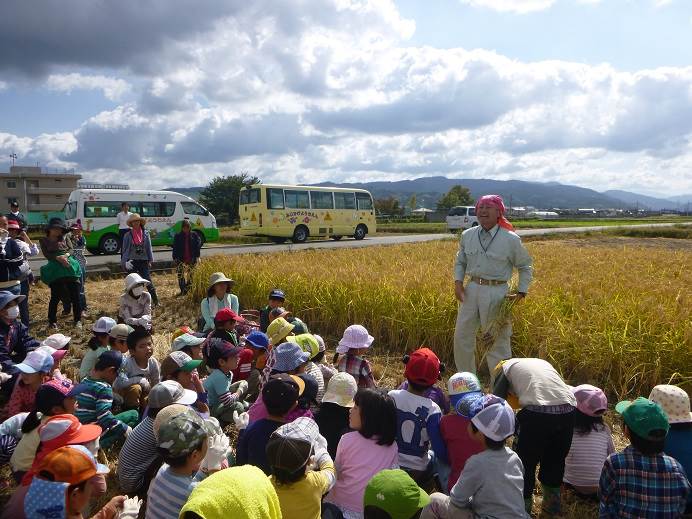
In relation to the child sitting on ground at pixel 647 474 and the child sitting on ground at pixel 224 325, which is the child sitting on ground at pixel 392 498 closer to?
the child sitting on ground at pixel 647 474

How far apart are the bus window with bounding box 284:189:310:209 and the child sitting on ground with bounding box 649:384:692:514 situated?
2109 cm

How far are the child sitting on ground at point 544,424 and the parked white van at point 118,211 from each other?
18.2 m

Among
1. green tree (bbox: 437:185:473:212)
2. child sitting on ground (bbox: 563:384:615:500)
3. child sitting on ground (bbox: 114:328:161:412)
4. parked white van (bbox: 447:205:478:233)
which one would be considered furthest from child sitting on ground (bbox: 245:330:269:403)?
green tree (bbox: 437:185:473:212)

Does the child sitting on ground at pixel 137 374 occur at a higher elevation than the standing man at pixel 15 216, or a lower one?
lower

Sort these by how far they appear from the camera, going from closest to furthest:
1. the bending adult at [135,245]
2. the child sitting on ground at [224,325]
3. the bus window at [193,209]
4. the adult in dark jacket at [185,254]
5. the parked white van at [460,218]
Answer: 1. the child sitting on ground at [224,325]
2. the bending adult at [135,245]
3. the adult in dark jacket at [185,254]
4. the bus window at [193,209]
5. the parked white van at [460,218]

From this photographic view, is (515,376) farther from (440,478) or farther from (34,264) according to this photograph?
(34,264)

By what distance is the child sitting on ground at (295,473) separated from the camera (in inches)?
92.1

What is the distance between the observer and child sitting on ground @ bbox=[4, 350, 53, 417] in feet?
12.1

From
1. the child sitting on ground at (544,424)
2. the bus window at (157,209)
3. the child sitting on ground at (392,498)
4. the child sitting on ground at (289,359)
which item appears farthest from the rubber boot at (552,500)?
the bus window at (157,209)

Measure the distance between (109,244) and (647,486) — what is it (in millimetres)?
19206

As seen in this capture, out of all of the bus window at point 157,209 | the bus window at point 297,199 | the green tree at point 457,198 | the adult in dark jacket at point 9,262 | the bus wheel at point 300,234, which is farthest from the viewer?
the green tree at point 457,198

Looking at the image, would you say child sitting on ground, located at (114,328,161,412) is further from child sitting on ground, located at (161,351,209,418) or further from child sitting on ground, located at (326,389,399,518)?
child sitting on ground, located at (326,389,399,518)

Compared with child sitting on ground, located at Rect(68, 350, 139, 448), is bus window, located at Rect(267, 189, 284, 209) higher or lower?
higher

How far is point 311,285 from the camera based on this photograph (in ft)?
25.1
